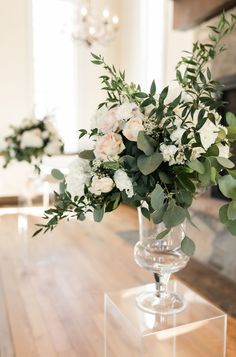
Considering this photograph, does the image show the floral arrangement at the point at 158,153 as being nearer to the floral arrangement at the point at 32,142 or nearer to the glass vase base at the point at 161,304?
the glass vase base at the point at 161,304

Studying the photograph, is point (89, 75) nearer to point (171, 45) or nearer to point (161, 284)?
point (171, 45)

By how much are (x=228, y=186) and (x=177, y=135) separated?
0.58 feet

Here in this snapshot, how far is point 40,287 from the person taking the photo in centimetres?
210

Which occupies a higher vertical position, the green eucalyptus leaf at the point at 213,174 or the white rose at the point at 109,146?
the white rose at the point at 109,146

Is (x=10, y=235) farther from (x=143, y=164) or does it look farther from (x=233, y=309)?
(x=143, y=164)

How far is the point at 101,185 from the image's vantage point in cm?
81

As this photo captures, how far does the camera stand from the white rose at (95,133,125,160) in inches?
31.6

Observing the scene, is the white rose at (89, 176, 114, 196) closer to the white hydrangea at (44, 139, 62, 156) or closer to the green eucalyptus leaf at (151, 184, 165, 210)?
the green eucalyptus leaf at (151, 184, 165, 210)

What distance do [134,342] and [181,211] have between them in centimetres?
51

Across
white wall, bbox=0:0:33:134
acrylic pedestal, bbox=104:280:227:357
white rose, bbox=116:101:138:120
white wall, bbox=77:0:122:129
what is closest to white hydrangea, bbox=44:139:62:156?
acrylic pedestal, bbox=104:280:227:357

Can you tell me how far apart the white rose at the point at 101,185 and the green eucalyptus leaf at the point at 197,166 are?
0.19 metres

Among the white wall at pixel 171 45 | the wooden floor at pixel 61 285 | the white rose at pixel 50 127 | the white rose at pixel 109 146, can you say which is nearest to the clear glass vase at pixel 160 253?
the white rose at pixel 109 146

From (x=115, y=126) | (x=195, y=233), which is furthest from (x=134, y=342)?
(x=195, y=233)

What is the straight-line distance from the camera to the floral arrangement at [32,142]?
2.54 meters
